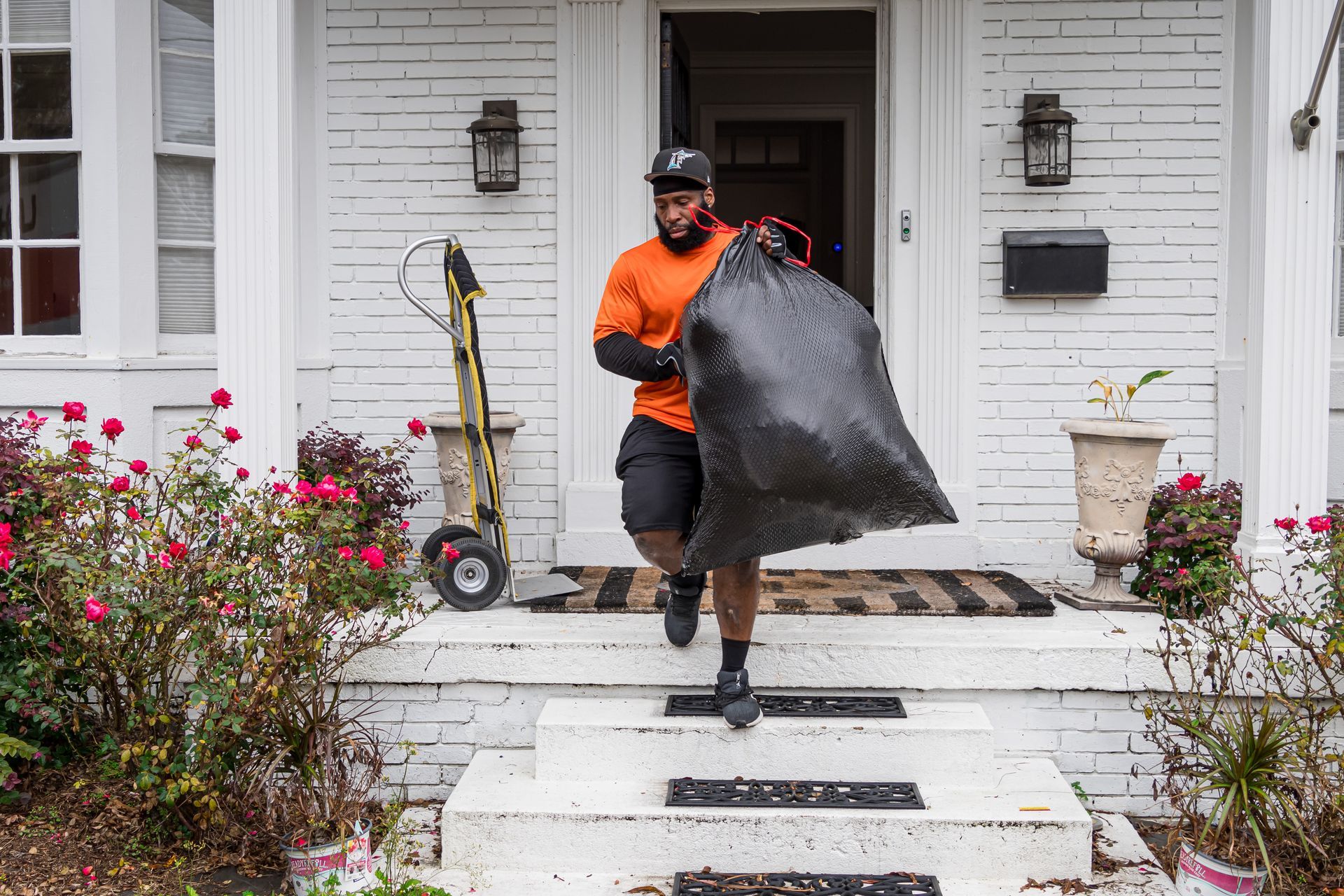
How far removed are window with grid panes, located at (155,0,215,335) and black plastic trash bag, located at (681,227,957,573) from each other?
291 cm

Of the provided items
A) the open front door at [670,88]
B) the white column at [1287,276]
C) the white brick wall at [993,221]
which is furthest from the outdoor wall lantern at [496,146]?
the white column at [1287,276]

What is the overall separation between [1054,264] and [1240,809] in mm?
2744

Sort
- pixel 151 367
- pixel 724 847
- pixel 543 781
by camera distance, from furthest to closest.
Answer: pixel 151 367
pixel 543 781
pixel 724 847

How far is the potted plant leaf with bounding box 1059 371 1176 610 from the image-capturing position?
14.0ft

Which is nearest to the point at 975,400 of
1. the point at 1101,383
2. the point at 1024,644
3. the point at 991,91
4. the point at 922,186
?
the point at 1101,383

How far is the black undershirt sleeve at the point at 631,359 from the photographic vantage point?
329 centimetres

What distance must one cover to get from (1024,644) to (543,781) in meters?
Result: 1.53

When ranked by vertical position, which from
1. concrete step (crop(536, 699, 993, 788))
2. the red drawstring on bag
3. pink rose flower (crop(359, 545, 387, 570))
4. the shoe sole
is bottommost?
concrete step (crop(536, 699, 993, 788))

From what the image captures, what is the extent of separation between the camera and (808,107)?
8391 millimetres

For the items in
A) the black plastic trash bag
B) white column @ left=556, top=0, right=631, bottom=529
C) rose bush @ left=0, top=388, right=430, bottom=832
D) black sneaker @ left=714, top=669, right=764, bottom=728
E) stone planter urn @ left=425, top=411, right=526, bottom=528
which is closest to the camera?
the black plastic trash bag

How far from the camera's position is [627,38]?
521cm

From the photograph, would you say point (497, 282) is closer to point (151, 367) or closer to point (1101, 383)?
point (151, 367)

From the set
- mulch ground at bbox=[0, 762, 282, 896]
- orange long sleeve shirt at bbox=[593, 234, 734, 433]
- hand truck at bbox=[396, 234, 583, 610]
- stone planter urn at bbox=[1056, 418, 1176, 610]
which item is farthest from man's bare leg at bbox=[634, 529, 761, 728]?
Result: stone planter urn at bbox=[1056, 418, 1176, 610]

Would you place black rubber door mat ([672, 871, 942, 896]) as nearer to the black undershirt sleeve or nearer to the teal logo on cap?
the black undershirt sleeve
